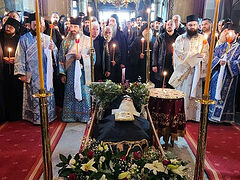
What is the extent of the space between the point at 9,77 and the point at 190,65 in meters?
3.58

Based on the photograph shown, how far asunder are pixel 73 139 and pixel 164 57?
9.13 feet

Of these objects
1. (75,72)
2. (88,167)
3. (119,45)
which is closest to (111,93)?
(75,72)

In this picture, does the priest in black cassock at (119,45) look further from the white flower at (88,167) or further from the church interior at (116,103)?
the white flower at (88,167)

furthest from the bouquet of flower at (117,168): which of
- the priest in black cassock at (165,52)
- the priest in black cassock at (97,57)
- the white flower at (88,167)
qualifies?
the priest in black cassock at (165,52)

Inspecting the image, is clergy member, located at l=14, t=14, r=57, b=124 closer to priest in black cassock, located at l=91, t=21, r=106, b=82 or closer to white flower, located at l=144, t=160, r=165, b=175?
priest in black cassock, located at l=91, t=21, r=106, b=82

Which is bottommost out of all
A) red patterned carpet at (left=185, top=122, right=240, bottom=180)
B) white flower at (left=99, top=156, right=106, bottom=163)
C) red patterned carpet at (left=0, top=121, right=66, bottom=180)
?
red patterned carpet at (left=185, top=122, right=240, bottom=180)

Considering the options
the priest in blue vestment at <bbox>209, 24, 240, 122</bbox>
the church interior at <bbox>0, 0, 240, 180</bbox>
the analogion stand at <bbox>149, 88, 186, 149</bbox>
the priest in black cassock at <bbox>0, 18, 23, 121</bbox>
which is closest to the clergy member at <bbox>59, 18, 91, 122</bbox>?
the church interior at <bbox>0, 0, 240, 180</bbox>

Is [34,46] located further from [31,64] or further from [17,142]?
[17,142]

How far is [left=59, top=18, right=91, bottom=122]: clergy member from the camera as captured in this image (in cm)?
436

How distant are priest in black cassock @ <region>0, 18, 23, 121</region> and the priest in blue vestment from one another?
3.90m

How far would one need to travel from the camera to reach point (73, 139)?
149 inches

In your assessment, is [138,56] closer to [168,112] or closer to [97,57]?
[97,57]

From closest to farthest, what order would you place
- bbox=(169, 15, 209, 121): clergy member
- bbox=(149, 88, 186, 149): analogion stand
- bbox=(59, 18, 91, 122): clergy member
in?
bbox=(149, 88, 186, 149): analogion stand < bbox=(59, 18, 91, 122): clergy member < bbox=(169, 15, 209, 121): clergy member

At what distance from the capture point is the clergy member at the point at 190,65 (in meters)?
4.46
